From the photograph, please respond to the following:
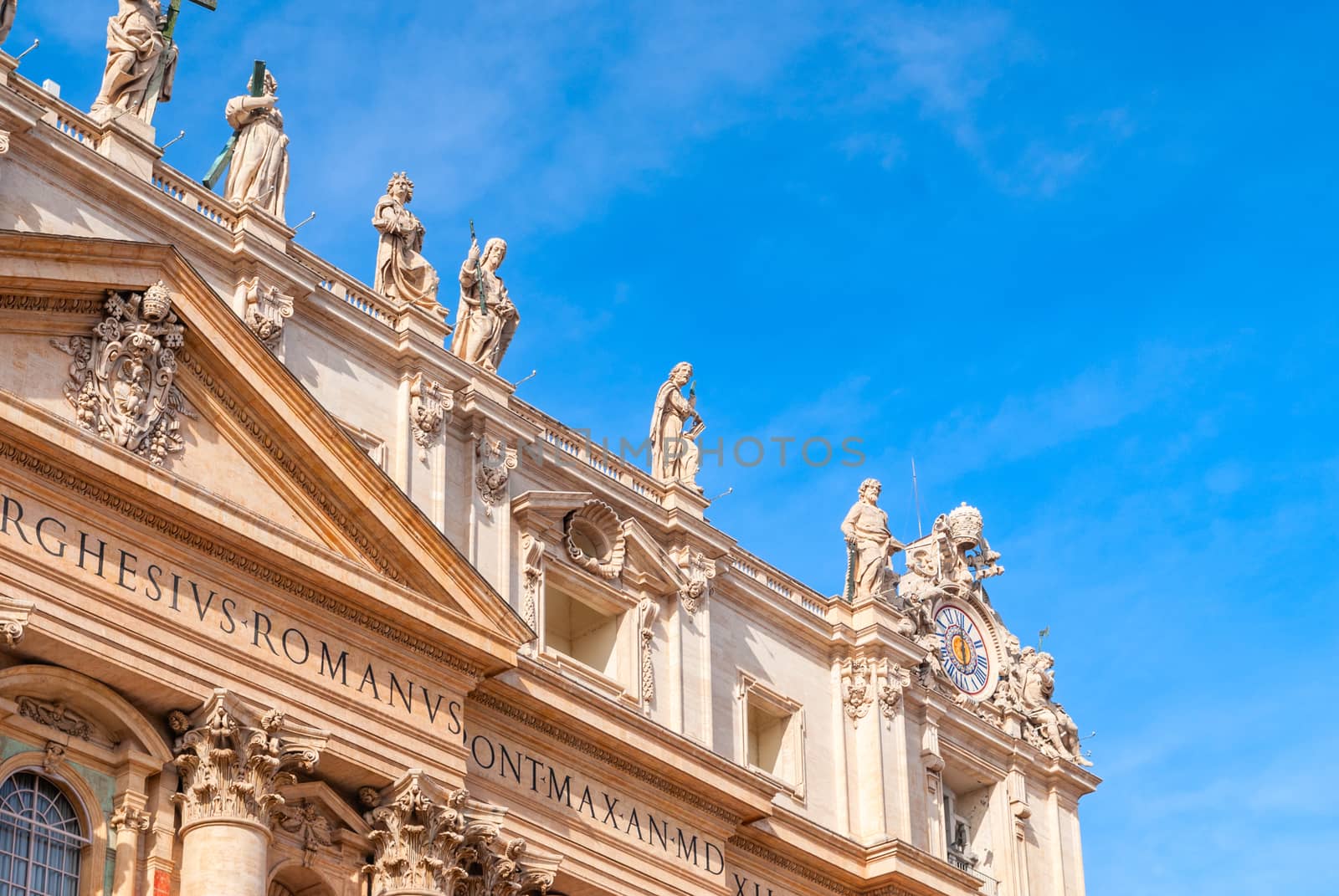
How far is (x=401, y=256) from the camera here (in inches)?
1508

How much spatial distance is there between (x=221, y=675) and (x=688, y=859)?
8.98 meters

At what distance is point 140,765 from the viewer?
31109mm

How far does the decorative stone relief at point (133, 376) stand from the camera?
3191cm

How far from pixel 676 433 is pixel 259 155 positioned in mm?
9052

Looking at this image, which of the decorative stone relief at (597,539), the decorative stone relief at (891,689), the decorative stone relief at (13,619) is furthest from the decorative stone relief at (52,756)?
the decorative stone relief at (891,689)

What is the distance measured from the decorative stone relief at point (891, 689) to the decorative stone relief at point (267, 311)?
13155mm

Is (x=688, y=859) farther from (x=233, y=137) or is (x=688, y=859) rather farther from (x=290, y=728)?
(x=233, y=137)

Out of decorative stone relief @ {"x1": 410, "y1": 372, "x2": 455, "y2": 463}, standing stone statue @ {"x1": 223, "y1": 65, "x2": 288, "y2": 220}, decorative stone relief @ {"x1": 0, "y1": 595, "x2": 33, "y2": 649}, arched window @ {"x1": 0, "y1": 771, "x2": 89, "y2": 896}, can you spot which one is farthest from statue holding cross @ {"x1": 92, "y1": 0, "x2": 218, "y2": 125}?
arched window @ {"x1": 0, "y1": 771, "x2": 89, "y2": 896}

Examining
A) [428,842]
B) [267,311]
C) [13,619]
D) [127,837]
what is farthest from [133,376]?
[428,842]

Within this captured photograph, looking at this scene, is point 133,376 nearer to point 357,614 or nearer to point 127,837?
point 357,614

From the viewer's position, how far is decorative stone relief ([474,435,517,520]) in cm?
3753

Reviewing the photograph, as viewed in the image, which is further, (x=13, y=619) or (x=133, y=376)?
(x=133, y=376)

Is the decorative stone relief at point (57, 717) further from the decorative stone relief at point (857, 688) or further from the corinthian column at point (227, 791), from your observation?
the decorative stone relief at point (857, 688)

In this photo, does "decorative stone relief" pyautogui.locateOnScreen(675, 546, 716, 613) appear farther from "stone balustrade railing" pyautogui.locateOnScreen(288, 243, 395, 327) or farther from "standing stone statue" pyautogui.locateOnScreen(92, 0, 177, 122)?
"standing stone statue" pyautogui.locateOnScreen(92, 0, 177, 122)
